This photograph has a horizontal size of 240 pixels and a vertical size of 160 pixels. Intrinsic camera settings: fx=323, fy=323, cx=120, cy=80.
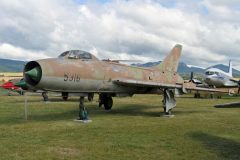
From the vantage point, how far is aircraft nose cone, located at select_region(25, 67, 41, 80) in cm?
1150

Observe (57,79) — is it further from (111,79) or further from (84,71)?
(111,79)

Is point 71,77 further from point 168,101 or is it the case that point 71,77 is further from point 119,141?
point 168,101

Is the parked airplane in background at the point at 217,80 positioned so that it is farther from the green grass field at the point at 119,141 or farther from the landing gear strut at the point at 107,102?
the green grass field at the point at 119,141

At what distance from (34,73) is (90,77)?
2.77 meters

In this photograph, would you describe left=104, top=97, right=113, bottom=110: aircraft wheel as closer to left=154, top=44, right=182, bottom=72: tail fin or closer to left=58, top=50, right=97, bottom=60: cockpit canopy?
left=154, top=44, right=182, bottom=72: tail fin

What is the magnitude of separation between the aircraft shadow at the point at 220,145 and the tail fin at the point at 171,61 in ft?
33.1

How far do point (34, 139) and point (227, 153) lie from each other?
5.22 meters

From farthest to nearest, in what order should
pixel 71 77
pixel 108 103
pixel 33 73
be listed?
pixel 108 103 < pixel 71 77 < pixel 33 73

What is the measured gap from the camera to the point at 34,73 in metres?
11.5

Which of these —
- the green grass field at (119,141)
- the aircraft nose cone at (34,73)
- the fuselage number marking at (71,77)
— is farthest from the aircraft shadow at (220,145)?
the aircraft nose cone at (34,73)

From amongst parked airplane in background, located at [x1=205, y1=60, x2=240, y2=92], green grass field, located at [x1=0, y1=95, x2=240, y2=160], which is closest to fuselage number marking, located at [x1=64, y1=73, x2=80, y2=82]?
green grass field, located at [x1=0, y1=95, x2=240, y2=160]

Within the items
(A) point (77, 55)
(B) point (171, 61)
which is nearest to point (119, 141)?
(A) point (77, 55)

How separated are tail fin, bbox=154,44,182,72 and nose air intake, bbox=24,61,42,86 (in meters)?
9.85

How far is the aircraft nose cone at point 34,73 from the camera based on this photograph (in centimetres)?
1150
